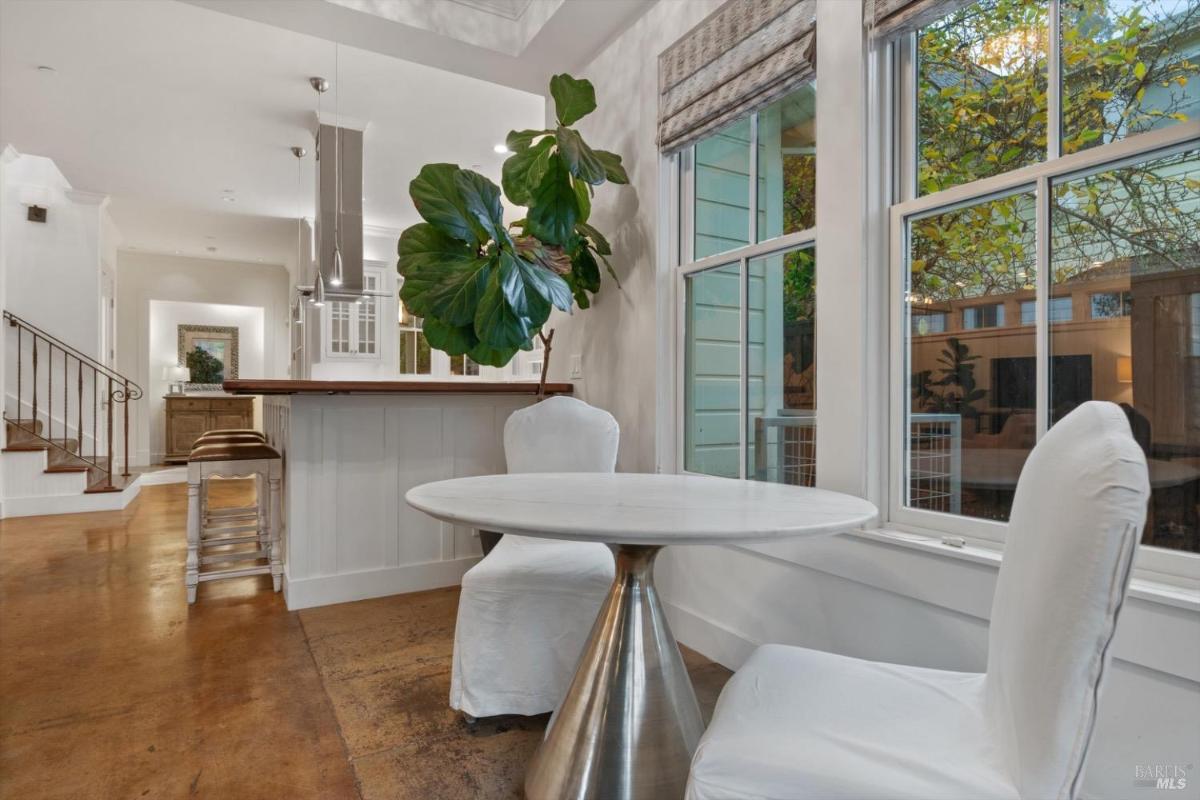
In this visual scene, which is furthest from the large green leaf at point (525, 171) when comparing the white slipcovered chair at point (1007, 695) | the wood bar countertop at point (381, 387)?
the white slipcovered chair at point (1007, 695)

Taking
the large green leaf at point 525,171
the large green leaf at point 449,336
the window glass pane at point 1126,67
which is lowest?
the large green leaf at point 449,336

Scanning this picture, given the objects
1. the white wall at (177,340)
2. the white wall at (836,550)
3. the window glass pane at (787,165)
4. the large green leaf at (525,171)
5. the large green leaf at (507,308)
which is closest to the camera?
the white wall at (836,550)

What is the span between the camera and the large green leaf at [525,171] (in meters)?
2.39

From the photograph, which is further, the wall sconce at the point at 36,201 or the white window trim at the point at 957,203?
the wall sconce at the point at 36,201

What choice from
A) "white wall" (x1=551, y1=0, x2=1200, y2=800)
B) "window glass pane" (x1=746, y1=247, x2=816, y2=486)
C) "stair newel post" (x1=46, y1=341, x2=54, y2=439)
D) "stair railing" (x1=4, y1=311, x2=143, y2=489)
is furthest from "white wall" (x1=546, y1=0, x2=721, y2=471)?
"stair newel post" (x1=46, y1=341, x2=54, y2=439)

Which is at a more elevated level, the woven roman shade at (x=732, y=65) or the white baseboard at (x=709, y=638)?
the woven roman shade at (x=732, y=65)

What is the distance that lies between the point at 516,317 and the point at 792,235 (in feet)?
3.37

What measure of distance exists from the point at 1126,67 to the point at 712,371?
56.4 inches

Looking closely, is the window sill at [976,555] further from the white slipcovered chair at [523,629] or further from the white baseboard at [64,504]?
the white baseboard at [64,504]

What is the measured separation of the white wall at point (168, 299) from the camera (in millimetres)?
8289

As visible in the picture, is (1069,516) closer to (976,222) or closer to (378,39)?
(976,222)

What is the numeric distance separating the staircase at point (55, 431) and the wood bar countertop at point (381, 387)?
13.0 ft

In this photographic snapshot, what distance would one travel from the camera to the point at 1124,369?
4.31 ft

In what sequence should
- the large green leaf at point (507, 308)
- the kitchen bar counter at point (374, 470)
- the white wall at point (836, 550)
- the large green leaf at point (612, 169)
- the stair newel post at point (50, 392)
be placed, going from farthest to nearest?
the stair newel post at point (50, 392) → the kitchen bar counter at point (374, 470) → the large green leaf at point (612, 169) → the large green leaf at point (507, 308) → the white wall at point (836, 550)
